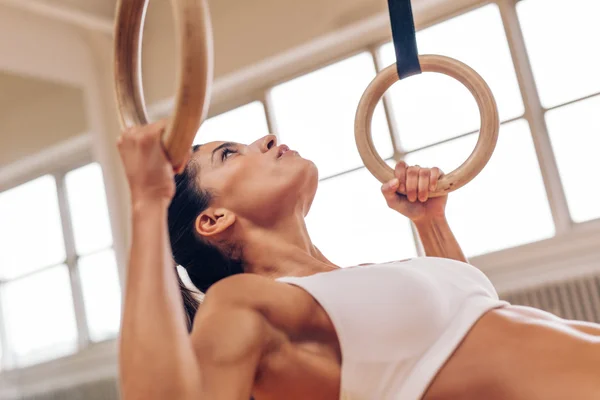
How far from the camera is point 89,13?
12.3ft

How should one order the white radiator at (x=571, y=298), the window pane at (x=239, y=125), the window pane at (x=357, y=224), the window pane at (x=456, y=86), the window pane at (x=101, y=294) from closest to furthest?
the white radiator at (x=571, y=298) < the window pane at (x=456, y=86) < the window pane at (x=357, y=224) < the window pane at (x=239, y=125) < the window pane at (x=101, y=294)

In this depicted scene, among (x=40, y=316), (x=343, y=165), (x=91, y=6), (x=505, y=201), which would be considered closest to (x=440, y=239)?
(x=505, y=201)

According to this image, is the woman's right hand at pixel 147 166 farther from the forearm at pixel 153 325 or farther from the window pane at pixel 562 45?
the window pane at pixel 562 45

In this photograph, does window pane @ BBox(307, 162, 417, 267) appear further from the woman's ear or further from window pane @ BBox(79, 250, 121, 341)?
the woman's ear

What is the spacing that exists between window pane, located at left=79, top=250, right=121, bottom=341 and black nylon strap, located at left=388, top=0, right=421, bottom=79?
3.16m

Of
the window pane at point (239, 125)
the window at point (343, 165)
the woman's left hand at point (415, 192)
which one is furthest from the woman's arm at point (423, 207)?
the window pane at point (239, 125)

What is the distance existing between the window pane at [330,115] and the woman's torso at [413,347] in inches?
101

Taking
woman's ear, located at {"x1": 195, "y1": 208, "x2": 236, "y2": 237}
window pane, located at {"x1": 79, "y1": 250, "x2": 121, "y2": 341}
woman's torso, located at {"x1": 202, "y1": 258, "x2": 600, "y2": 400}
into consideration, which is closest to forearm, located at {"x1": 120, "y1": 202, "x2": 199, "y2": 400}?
woman's torso, located at {"x1": 202, "y1": 258, "x2": 600, "y2": 400}

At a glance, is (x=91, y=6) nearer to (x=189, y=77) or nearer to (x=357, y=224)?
(x=357, y=224)

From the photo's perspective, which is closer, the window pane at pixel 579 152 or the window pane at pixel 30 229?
the window pane at pixel 579 152

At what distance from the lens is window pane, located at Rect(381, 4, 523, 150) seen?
329cm

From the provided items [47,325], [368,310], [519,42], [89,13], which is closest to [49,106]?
[89,13]

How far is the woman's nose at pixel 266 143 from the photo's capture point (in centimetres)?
131

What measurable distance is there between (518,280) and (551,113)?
76 cm
